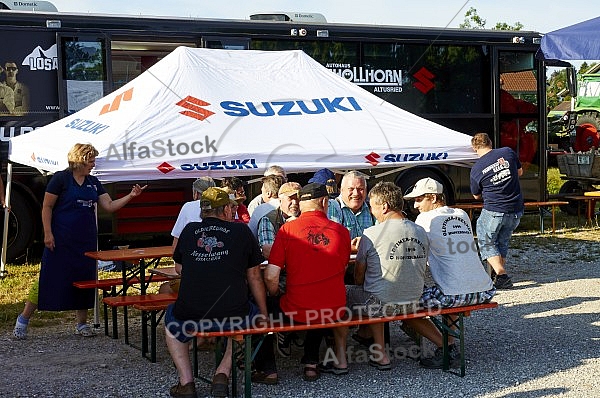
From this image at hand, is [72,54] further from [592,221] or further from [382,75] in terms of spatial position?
[592,221]

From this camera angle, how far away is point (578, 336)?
7117mm

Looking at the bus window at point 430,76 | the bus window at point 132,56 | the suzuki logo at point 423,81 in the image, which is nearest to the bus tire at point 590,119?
the bus window at point 430,76

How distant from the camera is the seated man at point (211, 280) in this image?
545cm

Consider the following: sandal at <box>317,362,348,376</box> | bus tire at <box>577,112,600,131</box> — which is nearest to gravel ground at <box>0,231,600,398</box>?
sandal at <box>317,362,348,376</box>

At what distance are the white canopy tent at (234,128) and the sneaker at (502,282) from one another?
4.64ft

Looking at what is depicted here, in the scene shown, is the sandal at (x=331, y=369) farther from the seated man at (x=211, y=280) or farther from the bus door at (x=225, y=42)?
the bus door at (x=225, y=42)

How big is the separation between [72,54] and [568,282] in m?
6.11

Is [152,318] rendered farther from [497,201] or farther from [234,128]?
[497,201]

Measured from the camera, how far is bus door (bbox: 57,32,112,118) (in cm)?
1069

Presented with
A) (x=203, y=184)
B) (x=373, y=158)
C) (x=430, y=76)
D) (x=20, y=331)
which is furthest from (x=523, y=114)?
(x=20, y=331)

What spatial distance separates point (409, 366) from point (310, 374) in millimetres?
771

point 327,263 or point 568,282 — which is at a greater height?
point 327,263

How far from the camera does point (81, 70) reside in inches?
424

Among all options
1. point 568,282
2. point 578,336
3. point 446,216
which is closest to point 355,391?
point 446,216
